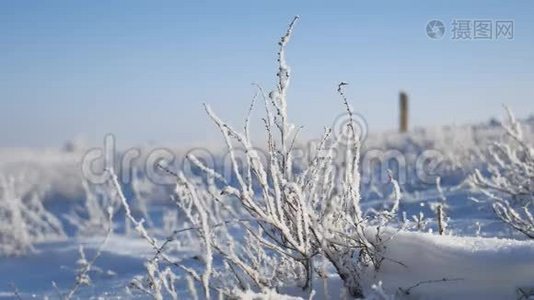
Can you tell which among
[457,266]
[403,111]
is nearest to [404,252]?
[457,266]

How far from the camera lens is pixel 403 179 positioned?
8.91 metres

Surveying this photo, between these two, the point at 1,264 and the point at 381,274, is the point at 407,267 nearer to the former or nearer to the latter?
the point at 381,274

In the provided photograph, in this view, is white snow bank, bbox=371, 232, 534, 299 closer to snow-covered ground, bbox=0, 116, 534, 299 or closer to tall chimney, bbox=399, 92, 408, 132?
snow-covered ground, bbox=0, 116, 534, 299

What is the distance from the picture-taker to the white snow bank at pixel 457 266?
6.72 feet

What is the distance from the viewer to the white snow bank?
2.05m

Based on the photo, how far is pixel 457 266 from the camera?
210 centimetres

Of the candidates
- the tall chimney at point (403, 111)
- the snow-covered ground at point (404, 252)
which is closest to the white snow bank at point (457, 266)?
the snow-covered ground at point (404, 252)

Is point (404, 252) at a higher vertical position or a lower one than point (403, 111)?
lower

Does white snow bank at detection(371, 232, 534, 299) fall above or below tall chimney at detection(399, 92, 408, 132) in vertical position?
below

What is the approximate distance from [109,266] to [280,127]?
3687 millimetres

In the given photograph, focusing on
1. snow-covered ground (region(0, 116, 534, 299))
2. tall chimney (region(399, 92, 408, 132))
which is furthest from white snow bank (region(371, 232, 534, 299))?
tall chimney (region(399, 92, 408, 132))

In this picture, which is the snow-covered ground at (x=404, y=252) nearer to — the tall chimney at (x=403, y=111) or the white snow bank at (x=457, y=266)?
the white snow bank at (x=457, y=266)

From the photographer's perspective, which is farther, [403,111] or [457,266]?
[403,111]

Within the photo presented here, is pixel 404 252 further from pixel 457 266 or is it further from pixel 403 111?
pixel 403 111
